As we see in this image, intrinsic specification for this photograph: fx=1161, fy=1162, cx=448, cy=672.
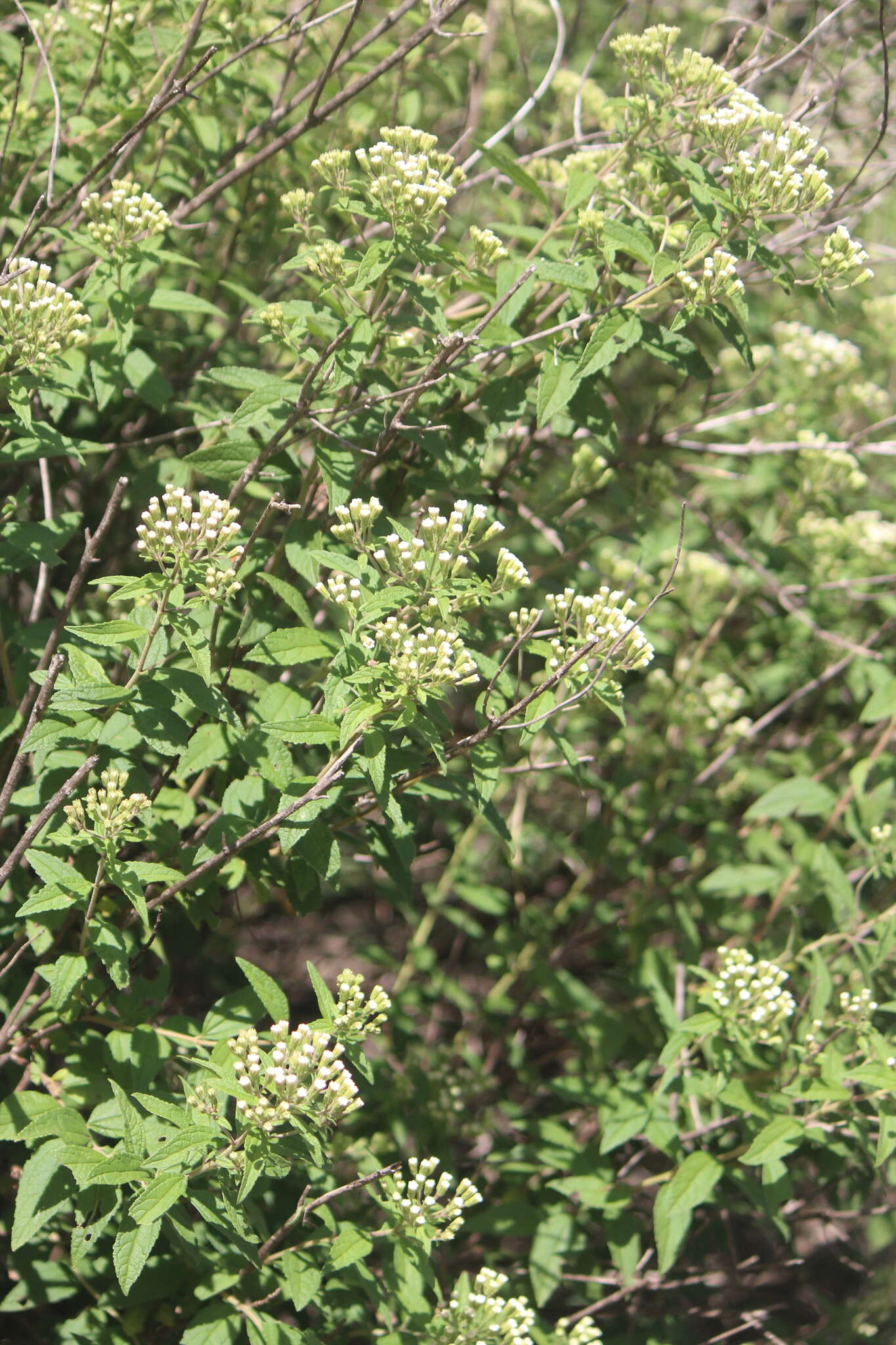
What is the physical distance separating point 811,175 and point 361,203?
3.88 ft

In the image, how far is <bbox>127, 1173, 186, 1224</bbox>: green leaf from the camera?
2.51 meters

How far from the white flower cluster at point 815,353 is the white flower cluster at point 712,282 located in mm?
2312

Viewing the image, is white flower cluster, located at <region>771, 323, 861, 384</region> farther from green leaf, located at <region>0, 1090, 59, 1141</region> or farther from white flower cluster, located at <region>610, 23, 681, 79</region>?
green leaf, located at <region>0, 1090, 59, 1141</region>

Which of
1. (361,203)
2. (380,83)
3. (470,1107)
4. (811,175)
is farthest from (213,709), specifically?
(380,83)

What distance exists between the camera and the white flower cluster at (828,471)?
4.98 m

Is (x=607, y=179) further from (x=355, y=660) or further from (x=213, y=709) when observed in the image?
(x=213, y=709)

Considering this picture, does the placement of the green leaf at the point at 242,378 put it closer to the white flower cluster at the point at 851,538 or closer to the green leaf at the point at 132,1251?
the green leaf at the point at 132,1251

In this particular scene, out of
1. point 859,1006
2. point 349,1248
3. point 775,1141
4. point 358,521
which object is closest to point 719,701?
point 859,1006

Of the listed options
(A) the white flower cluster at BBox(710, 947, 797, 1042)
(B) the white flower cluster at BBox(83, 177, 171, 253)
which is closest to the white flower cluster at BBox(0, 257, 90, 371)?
(B) the white flower cluster at BBox(83, 177, 171, 253)

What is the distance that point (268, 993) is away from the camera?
2.99m

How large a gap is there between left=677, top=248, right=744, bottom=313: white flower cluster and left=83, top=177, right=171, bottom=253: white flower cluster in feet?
4.87

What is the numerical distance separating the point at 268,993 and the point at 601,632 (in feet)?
4.15

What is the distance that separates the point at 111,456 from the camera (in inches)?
159

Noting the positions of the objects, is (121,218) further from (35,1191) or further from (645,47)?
(35,1191)
